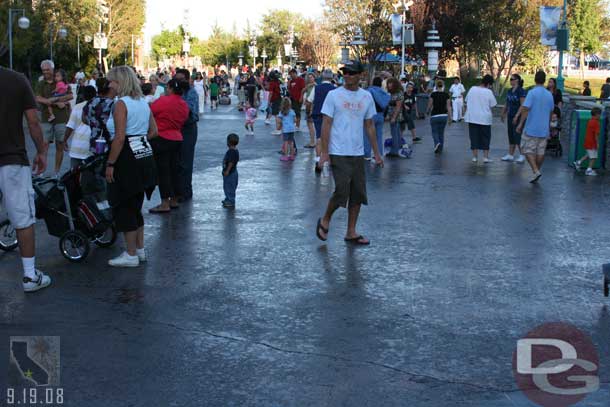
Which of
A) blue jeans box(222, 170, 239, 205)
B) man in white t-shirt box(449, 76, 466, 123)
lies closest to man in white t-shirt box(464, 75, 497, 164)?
blue jeans box(222, 170, 239, 205)

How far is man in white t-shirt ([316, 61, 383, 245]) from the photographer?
28.0 ft

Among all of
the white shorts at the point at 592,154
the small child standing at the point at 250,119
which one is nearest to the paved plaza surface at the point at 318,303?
the white shorts at the point at 592,154

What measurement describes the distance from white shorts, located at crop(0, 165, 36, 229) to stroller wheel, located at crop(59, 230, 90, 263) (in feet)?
3.48

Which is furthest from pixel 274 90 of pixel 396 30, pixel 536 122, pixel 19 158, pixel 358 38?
pixel 358 38

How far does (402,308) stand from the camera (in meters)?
6.45

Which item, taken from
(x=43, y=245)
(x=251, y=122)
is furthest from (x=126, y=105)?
(x=251, y=122)

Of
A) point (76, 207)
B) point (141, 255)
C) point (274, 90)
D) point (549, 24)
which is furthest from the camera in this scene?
point (549, 24)

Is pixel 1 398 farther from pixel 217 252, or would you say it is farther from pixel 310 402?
pixel 217 252

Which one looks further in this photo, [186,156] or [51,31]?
[51,31]

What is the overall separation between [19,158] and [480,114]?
36.4ft

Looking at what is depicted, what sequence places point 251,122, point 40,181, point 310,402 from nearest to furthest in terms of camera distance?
1. point 310,402
2. point 40,181
3. point 251,122

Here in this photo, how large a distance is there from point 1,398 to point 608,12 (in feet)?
310

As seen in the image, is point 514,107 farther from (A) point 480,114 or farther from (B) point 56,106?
(B) point 56,106

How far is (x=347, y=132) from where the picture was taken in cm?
854
